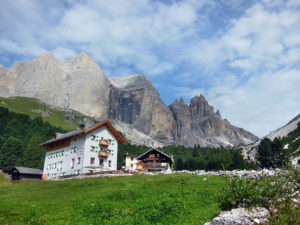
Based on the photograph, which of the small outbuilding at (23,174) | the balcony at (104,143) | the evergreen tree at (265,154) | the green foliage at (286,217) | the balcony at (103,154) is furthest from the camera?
the evergreen tree at (265,154)

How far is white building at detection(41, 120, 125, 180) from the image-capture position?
5584 centimetres

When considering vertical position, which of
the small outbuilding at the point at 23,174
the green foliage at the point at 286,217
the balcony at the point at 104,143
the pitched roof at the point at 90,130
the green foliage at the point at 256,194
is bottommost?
the green foliage at the point at 286,217

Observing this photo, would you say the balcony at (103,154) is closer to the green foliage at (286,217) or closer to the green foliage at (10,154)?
the green foliage at (10,154)

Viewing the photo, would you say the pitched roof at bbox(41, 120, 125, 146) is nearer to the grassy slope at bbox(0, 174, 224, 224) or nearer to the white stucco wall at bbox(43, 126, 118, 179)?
the white stucco wall at bbox(43, 126, 118, 179)

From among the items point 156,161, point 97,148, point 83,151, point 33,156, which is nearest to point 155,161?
point 156,161

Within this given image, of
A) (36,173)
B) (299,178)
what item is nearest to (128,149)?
(36,173)

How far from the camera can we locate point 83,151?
55406 mm

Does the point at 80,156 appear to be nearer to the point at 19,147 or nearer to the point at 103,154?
the point at 103,154

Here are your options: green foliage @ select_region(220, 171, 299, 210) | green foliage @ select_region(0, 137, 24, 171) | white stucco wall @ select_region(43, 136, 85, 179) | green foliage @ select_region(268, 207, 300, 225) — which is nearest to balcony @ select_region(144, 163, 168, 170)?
white stucco wall @ select_region(43, 136, 85, 179)

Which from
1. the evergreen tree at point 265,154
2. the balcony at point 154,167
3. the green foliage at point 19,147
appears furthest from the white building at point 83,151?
the evergreen tree at point 265,154

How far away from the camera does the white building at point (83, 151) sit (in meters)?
55.8

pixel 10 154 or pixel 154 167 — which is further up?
pixel 10 154

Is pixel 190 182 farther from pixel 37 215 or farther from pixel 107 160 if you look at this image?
pixel 107 160

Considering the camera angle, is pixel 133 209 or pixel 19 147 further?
pixel 19 147
